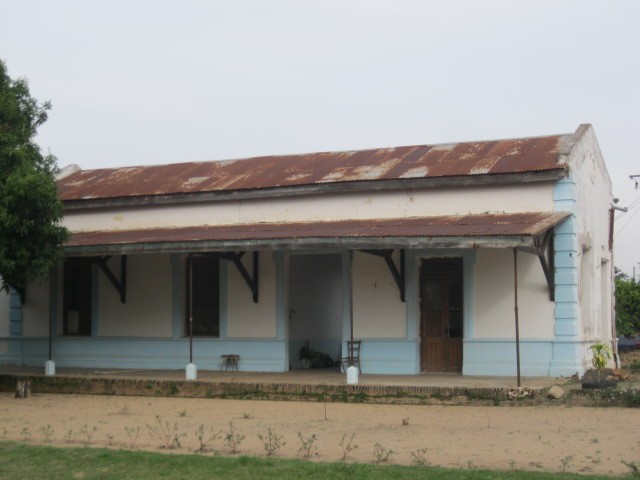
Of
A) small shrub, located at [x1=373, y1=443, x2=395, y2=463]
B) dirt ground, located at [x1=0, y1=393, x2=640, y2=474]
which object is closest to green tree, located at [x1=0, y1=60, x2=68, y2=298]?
dirt ground, located at [x1=0, y1=393, x2=640, y2=474]

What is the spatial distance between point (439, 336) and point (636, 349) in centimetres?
1473

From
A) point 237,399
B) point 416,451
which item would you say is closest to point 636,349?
point 237,399

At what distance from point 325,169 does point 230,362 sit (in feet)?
13.3

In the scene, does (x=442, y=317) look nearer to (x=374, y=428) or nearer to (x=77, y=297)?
(x=374, y=428)

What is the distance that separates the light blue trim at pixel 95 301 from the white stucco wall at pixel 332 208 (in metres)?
0.93

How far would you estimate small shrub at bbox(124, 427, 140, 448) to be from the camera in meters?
10.4

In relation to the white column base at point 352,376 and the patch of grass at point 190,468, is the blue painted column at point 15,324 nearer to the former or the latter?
the white column base at point 352,376

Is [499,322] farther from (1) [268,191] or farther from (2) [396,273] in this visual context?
(1) [268,191]

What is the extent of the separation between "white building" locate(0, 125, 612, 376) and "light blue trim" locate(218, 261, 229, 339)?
0.03 meters

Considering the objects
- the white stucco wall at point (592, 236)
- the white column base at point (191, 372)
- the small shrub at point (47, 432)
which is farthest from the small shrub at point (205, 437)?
the white stucco wall at point (592, 236)

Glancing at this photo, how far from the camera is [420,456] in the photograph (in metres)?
9.30

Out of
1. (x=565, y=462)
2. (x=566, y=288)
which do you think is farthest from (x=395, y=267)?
(x=565, y=462)

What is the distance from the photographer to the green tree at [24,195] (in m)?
14.8

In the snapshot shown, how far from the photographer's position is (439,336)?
17078 millimetres
